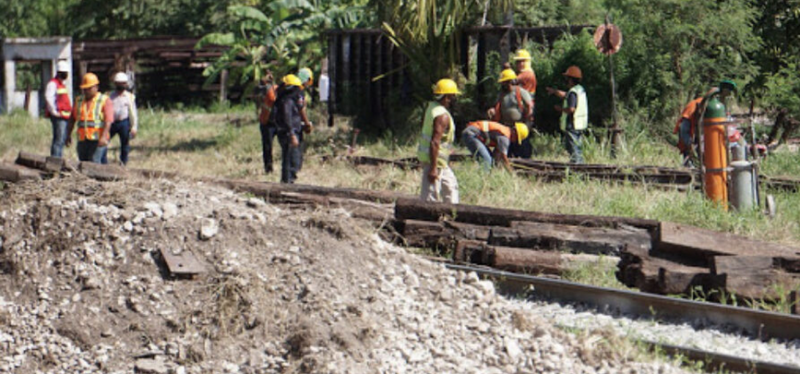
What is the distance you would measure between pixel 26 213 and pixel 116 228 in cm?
103

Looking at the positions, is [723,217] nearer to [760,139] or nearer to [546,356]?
[546,356]

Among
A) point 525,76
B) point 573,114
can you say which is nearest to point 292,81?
point 525,76

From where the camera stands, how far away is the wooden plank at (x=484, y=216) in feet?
32.5

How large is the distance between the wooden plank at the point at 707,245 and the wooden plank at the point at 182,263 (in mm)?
3634

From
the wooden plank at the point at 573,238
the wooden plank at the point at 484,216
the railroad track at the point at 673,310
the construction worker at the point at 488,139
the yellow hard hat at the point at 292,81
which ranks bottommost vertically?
the railroad track at the point at 673,310

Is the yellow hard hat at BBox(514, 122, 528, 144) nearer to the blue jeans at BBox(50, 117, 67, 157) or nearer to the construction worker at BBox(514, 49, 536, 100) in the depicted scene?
the construction worker at BBox(514, 49, 536, 100)

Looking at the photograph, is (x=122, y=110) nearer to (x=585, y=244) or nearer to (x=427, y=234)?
(x=427, y=234)

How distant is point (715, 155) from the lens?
11977 mm

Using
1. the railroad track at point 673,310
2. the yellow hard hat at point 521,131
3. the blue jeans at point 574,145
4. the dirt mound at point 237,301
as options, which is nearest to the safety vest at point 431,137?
the dirt mound at point 237,301

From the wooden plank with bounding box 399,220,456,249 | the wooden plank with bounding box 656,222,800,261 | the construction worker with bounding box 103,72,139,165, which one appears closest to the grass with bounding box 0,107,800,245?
the wooden plank with bounding box 656,222,800,261

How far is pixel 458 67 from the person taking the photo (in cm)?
2047

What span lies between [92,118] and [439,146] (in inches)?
218

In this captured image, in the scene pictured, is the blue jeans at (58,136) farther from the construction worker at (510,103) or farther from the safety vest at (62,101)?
the construction worker at (510,103)

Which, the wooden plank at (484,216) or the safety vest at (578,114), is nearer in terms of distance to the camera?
the wooden plank at (484,216)
